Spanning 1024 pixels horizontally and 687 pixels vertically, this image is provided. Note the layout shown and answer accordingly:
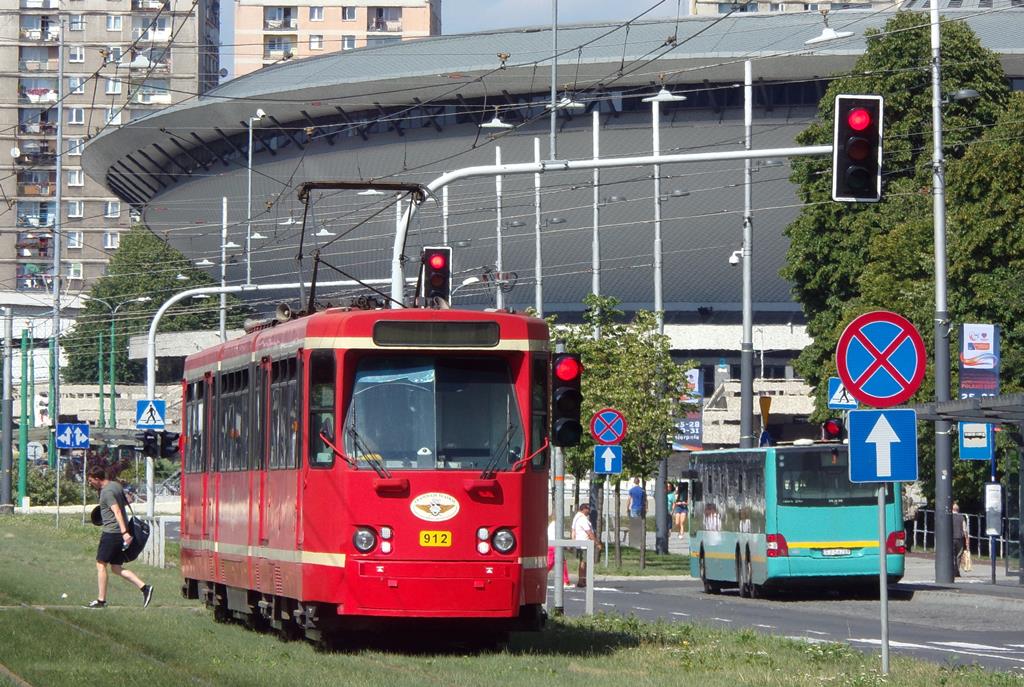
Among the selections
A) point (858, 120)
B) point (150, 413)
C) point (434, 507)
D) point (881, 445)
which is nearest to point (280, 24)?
point (150, 413)

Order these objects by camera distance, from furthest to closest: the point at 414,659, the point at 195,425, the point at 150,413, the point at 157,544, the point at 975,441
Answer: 1. the point at 150,413
2. the point at 157,544
3. the point at 975,441
4. the point at 195,425
5. the point at 414,659

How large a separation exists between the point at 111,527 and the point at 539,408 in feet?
24.6

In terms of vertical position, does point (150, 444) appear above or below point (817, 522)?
above

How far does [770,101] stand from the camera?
8794 centimetres

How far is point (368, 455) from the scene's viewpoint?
16.3 meters

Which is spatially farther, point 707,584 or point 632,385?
point 632,385

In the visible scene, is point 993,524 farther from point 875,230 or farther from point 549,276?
point 549,276

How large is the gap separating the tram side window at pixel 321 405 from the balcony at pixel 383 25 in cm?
14219

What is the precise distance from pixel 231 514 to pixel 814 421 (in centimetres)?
3943

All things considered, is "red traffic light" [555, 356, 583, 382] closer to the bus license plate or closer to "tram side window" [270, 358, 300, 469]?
the bus license plate

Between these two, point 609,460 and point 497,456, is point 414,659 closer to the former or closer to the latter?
point 497,456

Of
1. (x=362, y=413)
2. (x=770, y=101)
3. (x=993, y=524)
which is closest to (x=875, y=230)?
(x=993, y=524)

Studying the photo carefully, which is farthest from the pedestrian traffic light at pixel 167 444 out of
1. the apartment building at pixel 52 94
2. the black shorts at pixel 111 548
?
the apartment building at pixel 52 94

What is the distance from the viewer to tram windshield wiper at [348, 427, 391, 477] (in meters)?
16.2
